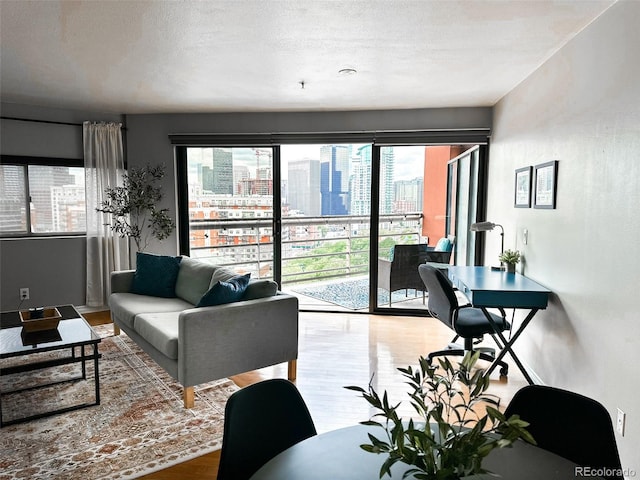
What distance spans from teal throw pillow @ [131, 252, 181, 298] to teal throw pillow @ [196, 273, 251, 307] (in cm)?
128

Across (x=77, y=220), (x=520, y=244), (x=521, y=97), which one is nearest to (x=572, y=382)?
(x=520, y=244)

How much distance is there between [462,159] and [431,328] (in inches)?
78.2

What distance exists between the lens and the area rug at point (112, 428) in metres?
2.29

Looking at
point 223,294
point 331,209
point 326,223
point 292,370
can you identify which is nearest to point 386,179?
point 331,209

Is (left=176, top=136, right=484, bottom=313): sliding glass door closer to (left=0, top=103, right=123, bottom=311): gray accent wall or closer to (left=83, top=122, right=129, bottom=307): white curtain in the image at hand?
(left=83, top=122, right=129, bottom=307): white curtain

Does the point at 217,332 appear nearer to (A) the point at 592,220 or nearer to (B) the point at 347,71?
(B) the point at 347,71

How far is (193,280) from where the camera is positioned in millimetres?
4059

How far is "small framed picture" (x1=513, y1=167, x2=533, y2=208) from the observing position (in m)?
3.51

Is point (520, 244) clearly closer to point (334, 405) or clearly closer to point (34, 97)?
point (334, 405)

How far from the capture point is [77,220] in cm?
522

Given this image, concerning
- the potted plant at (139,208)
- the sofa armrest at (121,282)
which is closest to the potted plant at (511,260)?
the sofa armrest at (121,282)

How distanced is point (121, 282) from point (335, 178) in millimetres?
2634

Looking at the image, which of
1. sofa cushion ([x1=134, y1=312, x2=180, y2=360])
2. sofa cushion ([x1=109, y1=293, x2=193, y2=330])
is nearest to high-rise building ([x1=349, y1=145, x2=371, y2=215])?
sofa cushion ([x1=109, y1=293, x2=193, y2=330])

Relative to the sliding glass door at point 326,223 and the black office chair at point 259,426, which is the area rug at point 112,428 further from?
the sliding glass door at point 326,223
